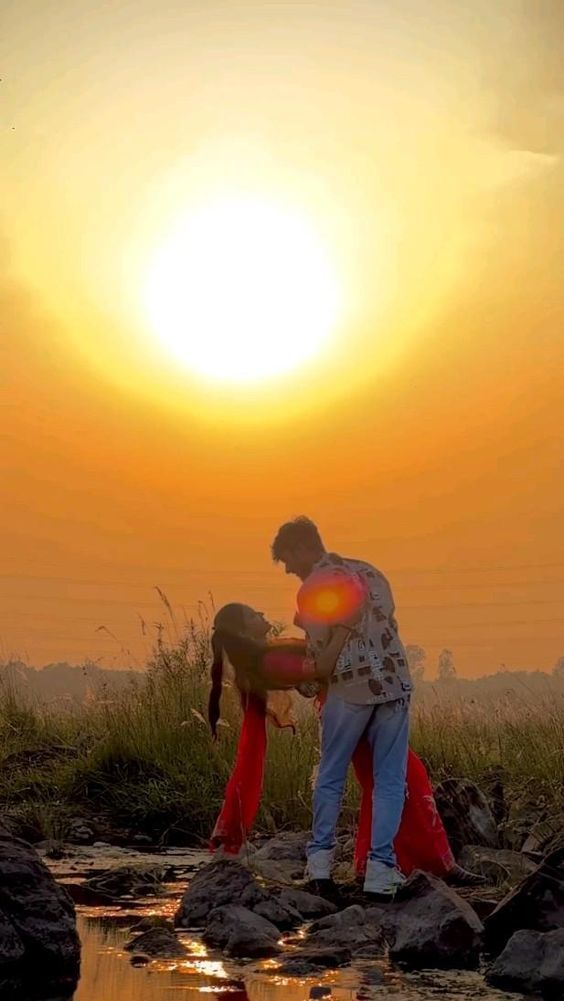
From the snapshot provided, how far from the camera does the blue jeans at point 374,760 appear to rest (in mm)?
8180

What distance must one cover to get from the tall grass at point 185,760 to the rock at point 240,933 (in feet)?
12.4

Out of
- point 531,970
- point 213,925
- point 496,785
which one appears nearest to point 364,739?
point 213,925

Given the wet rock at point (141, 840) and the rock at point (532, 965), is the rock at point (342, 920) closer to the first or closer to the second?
the rock at point (532, 965)

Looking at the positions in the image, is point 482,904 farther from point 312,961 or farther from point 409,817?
point 312,961

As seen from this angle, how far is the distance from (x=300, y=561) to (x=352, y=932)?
2.19 m

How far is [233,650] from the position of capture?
30.0ft

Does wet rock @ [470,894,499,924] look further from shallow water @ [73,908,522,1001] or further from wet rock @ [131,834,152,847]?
wet rock @ [131,834,152,847]

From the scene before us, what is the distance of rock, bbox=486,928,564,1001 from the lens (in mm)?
6242

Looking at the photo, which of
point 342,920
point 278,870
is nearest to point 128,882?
point 278,870

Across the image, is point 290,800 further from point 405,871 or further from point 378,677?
point 378,677

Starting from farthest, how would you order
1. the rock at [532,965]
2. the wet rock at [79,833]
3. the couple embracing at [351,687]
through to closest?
the wet rock at [79,833]
the couple embracing at [351,687]
the rock at [532,965]

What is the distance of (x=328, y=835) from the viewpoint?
8.27 meters

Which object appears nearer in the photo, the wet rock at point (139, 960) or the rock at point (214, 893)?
the wet rock at point (139, 960)

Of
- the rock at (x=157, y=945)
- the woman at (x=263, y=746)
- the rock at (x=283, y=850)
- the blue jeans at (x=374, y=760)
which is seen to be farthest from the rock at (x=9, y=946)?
the rock at (x=283, y=850)
